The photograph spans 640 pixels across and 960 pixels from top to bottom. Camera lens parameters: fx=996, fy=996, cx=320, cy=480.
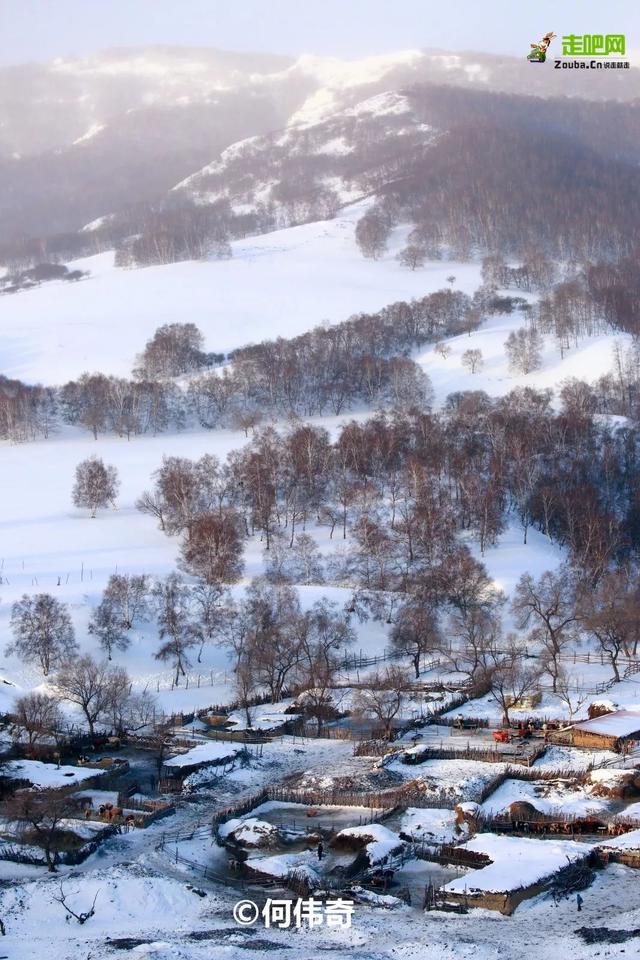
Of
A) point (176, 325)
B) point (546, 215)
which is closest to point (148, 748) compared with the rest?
point (176, 325)

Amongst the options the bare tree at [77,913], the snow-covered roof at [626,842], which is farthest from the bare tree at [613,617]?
the bare tree at [77,913]

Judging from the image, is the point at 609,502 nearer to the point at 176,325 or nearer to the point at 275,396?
the point at 275,396

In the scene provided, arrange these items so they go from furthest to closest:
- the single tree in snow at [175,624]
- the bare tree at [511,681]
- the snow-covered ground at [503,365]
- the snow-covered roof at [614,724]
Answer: the snow-covered ground at [503,365] < the single tree in snow at [175,624] < the bare tree at [511,681] < the snow-covered roof at [614,724]

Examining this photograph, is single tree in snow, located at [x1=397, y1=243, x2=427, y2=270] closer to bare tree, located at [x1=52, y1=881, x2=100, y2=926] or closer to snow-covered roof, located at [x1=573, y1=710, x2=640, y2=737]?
snow-covered roof, located at [x1=573, y1=710, x2=640, y2=737]

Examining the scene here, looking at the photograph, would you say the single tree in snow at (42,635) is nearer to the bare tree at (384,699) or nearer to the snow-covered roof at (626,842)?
the bare tree at (384,699)

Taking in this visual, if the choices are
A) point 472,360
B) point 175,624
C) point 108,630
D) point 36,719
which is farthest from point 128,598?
point 472,360

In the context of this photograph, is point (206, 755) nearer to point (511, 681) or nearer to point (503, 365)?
point (511, 681)
